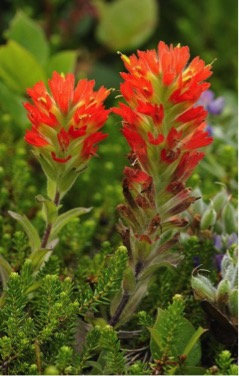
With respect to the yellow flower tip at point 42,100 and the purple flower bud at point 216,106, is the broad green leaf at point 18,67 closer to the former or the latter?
the purple flower bud at point 216,106

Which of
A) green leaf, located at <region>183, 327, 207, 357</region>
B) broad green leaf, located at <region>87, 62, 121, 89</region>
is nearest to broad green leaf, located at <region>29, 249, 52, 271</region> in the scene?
green leaf, located at <region>183, 327, 207, 357</region>

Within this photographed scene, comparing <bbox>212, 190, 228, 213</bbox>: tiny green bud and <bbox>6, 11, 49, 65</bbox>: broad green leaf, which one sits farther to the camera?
<bbox>6, 11, 49, 65</bbox>: broad green leaf

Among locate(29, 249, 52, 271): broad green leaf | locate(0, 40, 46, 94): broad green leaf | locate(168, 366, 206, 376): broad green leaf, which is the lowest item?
locate(168, 366, 206, 376): broad green leaf

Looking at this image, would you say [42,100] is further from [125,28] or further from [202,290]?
[125,28]

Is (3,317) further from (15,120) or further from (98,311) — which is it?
(15,120)

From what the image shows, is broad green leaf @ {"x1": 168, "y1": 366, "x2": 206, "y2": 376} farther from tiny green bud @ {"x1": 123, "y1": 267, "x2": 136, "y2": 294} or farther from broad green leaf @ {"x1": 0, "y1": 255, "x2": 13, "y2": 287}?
broad green leaf @ {"x1": 0, "y1": 255, "x2": 13, "y2": 287}

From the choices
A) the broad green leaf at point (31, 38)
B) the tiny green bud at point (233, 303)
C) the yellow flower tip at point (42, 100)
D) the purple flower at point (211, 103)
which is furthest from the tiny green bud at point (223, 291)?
the broad green leaf at point (31, 38)

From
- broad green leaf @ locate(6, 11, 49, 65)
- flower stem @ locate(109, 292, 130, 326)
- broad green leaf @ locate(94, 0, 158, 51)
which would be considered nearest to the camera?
flower stem @ locate(109, 292, 130, 326)

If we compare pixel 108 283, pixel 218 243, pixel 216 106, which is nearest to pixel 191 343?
pixel 108 283
